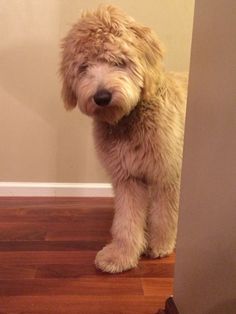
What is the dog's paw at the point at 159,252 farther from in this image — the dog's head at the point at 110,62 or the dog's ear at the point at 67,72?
the dog's ear at the point at 67,72

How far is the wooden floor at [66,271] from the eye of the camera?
4.51 feet

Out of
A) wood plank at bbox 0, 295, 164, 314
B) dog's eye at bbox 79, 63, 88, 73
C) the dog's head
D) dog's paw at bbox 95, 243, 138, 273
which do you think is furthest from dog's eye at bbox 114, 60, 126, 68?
wood plank at bbox 0, 295, 164, 314

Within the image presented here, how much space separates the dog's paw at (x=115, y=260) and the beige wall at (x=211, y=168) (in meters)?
0.49

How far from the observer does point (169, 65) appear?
2170 mm

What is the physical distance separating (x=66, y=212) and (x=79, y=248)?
412mm

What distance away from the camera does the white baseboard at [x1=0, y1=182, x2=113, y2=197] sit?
2.32m

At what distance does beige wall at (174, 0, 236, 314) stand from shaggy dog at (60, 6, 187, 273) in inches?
16.6

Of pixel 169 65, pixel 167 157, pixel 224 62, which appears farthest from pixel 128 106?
pixel 169 65

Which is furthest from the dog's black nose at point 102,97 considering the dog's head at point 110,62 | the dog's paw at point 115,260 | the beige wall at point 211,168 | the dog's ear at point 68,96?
the dog's paw at point 115,260

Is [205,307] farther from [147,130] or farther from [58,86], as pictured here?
[58,86]

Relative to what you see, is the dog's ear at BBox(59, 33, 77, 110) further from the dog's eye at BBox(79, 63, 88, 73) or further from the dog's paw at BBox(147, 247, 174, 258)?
the dog's paw at BBox(147, 247, 174, 258)

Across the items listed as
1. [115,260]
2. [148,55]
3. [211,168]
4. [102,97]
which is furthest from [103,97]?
[115,260]

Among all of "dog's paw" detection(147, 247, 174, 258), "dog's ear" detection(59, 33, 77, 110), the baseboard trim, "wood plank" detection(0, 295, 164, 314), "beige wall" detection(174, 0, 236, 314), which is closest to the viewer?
"beige wall" detection(174, 0, 236, 314)

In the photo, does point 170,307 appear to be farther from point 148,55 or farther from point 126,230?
point 148,55
